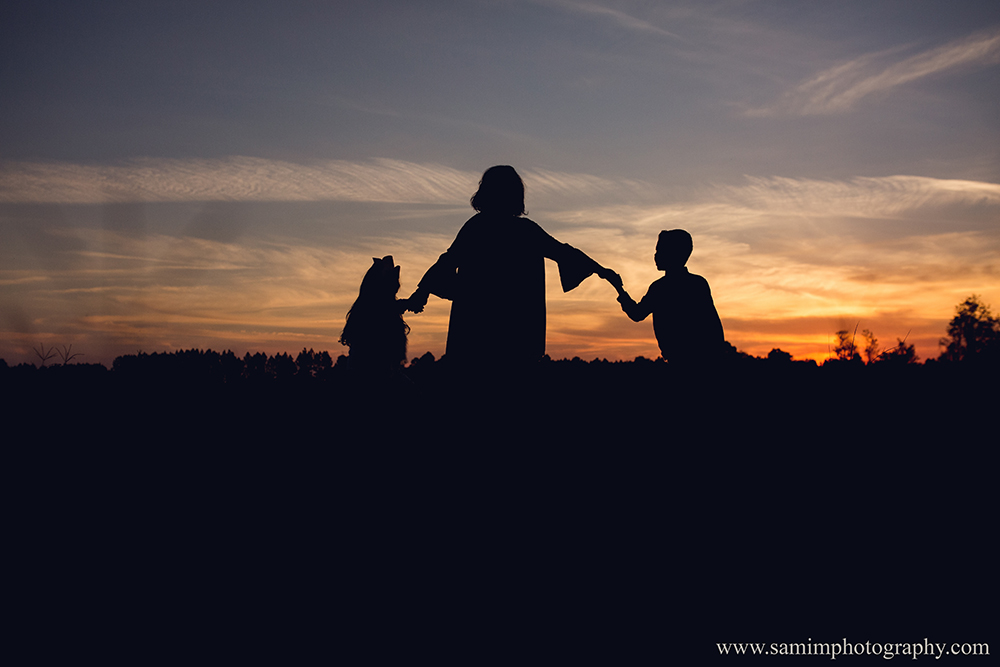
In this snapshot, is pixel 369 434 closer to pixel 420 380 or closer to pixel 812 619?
pixel 420 380

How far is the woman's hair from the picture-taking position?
5.18 metres

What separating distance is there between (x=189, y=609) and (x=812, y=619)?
3289 mm

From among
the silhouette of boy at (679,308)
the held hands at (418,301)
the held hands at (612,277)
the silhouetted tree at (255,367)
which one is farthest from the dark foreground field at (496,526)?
the silhouetted tree at (255,367)

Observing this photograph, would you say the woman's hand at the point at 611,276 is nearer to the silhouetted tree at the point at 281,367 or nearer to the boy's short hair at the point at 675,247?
the boy's short hair at the point at 675,247

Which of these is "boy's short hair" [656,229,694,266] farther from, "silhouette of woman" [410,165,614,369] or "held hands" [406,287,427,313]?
"held hands" [406,287,427,313]

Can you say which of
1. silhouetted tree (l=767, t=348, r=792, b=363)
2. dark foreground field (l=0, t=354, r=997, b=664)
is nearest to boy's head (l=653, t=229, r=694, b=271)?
dark foreground field (l=0, t=354, r=997, b=664)

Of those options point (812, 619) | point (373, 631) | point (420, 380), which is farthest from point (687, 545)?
point (420, 380)

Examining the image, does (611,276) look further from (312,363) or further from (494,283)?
(312,363)

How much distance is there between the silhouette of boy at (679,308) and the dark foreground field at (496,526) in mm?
280

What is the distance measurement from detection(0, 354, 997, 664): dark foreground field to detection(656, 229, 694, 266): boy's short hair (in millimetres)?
1235

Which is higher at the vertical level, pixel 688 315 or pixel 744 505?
pixel 688 315

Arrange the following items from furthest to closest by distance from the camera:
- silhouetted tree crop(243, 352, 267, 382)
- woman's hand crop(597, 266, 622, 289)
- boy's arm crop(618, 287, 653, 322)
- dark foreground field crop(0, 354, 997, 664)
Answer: silhouetted tree crop(243, 352, 267, 382) < boy's arm crop(618, 287, 653, 322) < woman's hand crop(597, 266, 622, 289) < dark foreground field crop(0, 354, 997, 664)

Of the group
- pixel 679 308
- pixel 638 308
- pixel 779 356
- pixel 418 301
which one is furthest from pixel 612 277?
pixel 779 356

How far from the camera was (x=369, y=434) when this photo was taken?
6.57 meters
